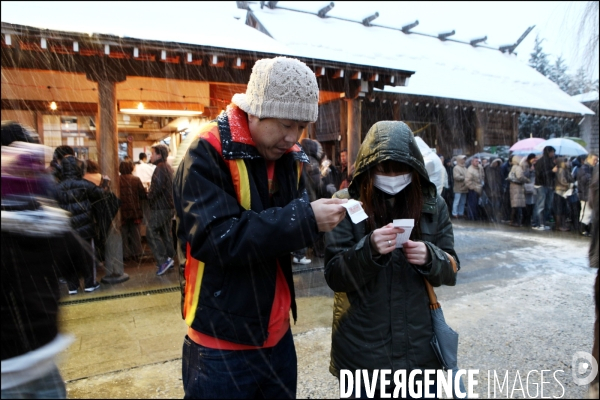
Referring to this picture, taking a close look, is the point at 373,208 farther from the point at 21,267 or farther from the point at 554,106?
the point at 554,106

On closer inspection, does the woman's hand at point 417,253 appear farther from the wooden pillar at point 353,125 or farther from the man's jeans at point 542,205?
the man's jeans at point 542,205

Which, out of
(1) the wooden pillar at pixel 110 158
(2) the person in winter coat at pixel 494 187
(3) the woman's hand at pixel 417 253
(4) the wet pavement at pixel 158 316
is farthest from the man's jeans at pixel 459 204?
(3) the woman's hand at pixel 417 253

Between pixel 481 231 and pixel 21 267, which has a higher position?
pixel 21 267

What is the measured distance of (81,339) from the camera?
4488mm

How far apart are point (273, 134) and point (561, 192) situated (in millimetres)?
11830

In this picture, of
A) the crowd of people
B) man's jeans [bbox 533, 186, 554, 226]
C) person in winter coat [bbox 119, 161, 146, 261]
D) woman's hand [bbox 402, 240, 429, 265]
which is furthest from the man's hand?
man's jeans [bbox 533, 186, 554, 226]

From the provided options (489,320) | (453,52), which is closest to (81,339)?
(489,320)

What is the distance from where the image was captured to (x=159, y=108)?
8688 mm

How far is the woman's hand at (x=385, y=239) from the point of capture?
1865mm

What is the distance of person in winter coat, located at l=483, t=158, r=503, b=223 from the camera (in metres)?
12.8

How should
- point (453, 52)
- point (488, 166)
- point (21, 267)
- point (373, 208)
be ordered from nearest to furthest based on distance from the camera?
point (21, 267) → point (373, 208) → point (488, 166) → point (453, 52)

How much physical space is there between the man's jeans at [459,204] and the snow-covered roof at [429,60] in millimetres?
2988

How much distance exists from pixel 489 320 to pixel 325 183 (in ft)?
11.6

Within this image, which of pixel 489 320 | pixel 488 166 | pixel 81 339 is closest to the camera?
pixel 81 339
